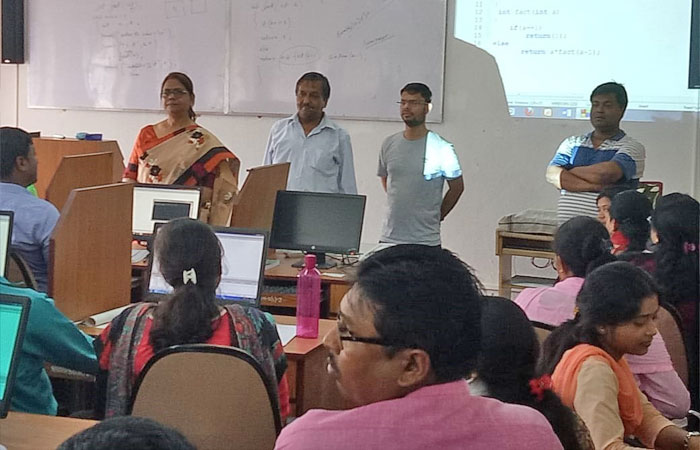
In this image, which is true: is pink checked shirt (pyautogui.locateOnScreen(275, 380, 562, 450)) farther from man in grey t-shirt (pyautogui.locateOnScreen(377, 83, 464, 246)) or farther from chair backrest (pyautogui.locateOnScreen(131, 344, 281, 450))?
man in grey t-shirt (pyautogui.locateOnScreen(377, 83, 464, 246))

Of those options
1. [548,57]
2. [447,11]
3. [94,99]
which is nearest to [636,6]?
[548,57]

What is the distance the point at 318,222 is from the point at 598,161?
129cm

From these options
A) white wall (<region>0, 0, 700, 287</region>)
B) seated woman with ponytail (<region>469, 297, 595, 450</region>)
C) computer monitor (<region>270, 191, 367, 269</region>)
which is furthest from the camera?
white wall (<region>0, 0, 700, 287</region>)

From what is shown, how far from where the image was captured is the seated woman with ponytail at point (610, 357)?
204 centimetres

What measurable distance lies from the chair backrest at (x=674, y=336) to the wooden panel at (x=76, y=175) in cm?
265

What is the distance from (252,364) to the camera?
7.01ft

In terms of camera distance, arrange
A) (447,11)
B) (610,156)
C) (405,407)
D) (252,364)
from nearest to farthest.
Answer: (405,407)
(252,364)
(610,156)
(447,11)

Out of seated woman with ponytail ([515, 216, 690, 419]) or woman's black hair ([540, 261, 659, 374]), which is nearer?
woman's black hair ([540, 261, 659, 374])

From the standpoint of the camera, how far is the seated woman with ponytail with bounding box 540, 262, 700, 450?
2.04m

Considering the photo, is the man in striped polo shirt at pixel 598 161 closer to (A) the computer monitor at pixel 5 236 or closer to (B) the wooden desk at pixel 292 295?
(B) the wooden desk at pixel 292 295

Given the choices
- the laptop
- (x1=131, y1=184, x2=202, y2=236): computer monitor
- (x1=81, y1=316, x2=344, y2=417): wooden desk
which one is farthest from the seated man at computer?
the laptop

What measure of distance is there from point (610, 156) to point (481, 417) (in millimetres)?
3107

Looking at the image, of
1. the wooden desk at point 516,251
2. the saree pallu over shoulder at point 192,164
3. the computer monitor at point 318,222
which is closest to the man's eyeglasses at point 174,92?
the saree pallu over shoulder at point 192,164

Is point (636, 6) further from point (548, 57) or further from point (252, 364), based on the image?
point (252, 364)
